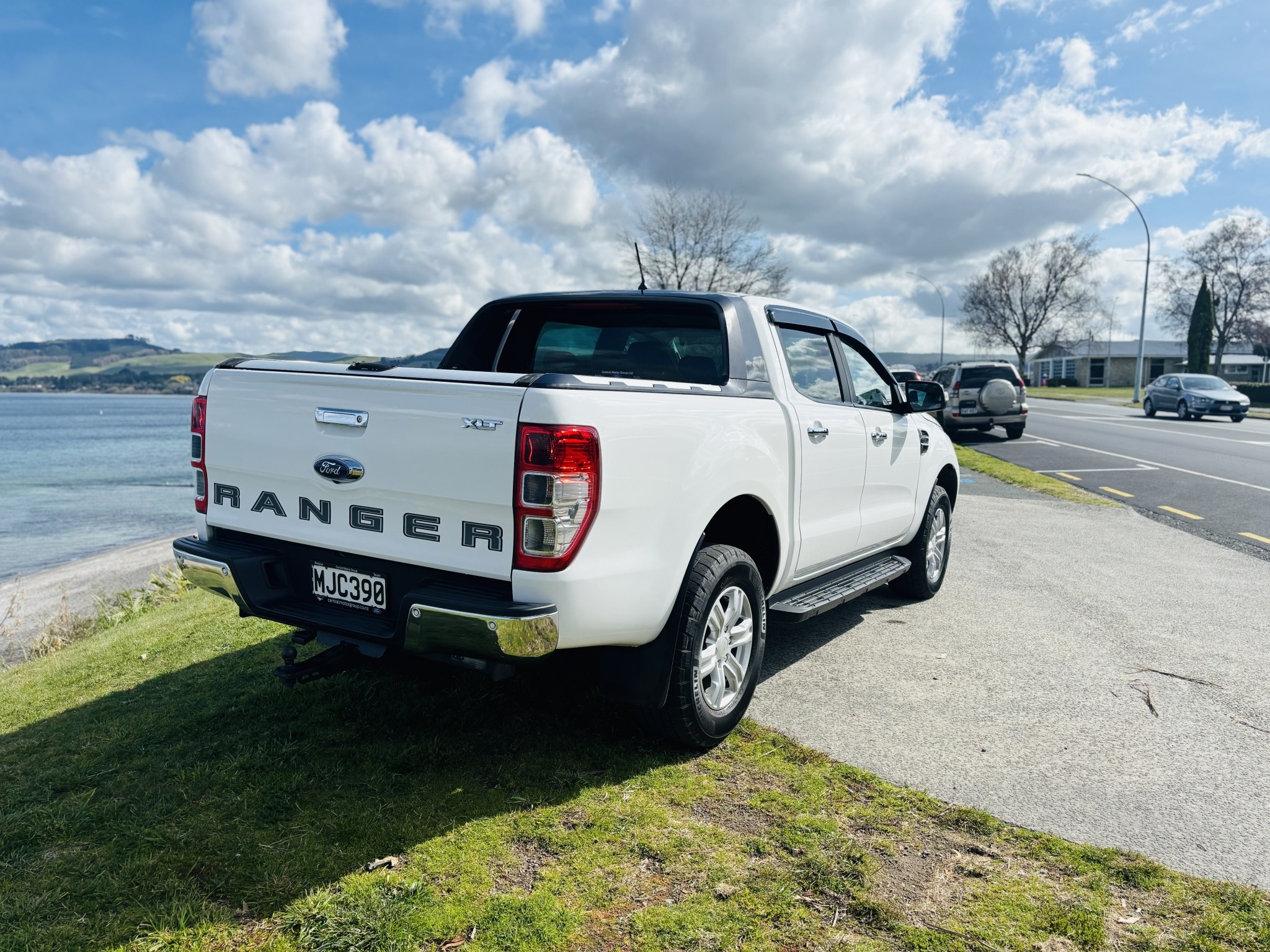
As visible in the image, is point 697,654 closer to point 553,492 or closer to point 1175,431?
point 553,492

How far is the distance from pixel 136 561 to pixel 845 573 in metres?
14.2

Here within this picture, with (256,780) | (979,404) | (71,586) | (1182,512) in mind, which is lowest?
(71,586)

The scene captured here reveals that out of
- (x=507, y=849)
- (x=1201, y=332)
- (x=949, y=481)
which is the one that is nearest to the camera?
(x=507, y=849)

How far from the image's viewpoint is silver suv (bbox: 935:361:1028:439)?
69.4 ft

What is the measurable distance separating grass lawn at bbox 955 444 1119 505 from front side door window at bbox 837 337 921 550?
20.0 feet

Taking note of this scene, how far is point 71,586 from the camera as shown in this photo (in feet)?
45.1

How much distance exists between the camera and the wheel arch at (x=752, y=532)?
3.84 meters

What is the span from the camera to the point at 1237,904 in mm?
2662

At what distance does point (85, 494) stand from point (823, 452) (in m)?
33.6

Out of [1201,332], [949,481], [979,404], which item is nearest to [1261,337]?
[1201,332]

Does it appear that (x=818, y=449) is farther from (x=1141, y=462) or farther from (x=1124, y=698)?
(x=1141, y=462)

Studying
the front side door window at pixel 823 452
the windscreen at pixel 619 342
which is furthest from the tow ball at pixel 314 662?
the front side door window at pixel 823 452

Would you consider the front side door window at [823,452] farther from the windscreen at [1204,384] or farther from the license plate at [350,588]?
the windscreen at [1204,384]

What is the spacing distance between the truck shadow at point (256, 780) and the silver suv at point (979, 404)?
18.7 meters
